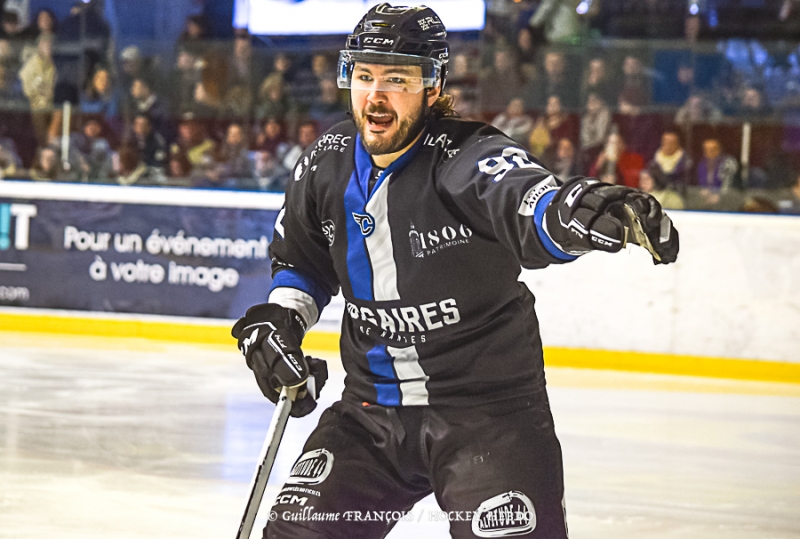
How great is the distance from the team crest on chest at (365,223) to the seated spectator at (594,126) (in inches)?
205

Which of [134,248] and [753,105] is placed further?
[134,248]

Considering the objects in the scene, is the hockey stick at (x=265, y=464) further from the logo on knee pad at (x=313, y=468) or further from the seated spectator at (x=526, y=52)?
the seated spectator at (x=526, y=52)

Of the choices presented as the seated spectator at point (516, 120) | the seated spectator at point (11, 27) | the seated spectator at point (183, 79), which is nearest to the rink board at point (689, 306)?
the seated spectator at point (516, 120)

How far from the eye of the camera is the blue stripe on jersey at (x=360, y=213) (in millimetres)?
2141

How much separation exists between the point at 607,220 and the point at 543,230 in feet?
0.59

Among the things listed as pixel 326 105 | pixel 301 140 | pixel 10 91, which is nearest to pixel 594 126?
pixel 326 105

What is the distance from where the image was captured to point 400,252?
2102 millimetres

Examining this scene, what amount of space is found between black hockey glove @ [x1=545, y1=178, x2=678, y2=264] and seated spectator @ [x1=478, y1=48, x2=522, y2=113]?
576cm

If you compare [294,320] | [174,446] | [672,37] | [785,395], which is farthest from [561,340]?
[294,320]

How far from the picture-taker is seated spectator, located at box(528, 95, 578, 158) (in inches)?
285

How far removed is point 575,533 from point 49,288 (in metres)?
5.05

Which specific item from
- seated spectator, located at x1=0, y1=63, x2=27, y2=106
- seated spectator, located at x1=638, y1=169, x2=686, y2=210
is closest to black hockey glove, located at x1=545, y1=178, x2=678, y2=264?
seated spectator, located at x1=638, y1=169, x2=686, y2=210

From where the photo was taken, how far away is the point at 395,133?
2111 millimetres

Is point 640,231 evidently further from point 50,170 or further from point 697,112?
point 50,170
